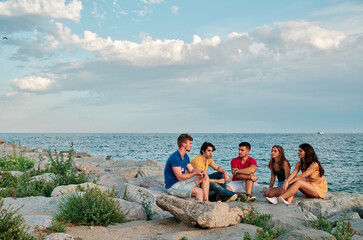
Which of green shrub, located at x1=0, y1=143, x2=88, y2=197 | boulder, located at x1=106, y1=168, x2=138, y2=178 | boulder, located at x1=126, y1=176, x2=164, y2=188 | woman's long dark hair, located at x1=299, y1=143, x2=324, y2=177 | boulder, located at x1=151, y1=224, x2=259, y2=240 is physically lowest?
boulder, located at x1=106, y1=168, x2=138, y2=178

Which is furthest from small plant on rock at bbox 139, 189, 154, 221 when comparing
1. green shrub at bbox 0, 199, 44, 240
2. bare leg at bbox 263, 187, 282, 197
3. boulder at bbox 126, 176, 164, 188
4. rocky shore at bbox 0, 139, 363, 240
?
boulder at bbox 126, 176, 164, 188

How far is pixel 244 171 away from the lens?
8.81 m

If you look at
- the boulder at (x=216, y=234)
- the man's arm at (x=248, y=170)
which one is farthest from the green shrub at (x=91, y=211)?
the man's arm at (x=248, y=170)

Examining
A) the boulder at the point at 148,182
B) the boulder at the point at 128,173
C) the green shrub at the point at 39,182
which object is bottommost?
the boulder at the point at 128,173

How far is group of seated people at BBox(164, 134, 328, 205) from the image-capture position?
7195 millimetres

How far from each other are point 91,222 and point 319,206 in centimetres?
559

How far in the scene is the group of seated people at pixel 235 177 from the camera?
23.6ft

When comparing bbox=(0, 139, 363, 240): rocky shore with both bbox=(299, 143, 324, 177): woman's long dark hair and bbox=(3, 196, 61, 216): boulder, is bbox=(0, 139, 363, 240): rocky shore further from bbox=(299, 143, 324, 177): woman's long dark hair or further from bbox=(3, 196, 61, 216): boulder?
bbox=(299, 143, 324, 177): woman's long dark hair

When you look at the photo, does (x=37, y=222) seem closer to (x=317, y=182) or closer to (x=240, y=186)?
(x=240, y=186)

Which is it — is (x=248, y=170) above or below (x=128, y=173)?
above

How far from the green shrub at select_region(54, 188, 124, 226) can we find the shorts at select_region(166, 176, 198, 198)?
1.44 meters

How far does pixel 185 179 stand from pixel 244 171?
7.19 ft

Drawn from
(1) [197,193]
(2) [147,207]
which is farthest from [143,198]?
(1) [197,193]

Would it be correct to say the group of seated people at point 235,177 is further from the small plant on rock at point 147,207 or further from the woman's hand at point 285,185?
the small plant on rock at point 147,207
